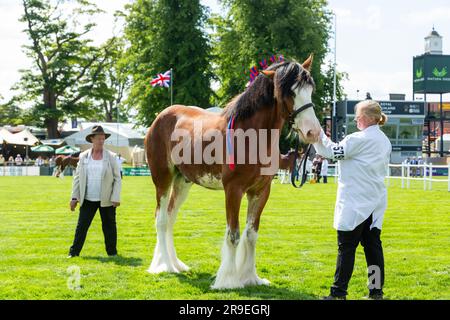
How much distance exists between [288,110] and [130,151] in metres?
50.0

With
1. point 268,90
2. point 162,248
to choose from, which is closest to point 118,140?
point 162,248

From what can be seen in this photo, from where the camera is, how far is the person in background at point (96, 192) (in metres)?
8.53

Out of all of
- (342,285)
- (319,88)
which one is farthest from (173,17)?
(342,285)

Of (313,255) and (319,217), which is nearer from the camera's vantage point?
(313,255)

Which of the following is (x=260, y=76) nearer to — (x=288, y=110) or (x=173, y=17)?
(x=288, y=110)

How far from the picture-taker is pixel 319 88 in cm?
4262

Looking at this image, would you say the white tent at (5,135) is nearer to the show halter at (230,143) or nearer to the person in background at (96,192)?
the person in background at (96,192)

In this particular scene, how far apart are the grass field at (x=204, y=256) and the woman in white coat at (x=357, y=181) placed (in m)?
0.71

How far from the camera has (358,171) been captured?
5.42 metres

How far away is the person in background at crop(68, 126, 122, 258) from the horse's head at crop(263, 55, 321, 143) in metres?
3.60

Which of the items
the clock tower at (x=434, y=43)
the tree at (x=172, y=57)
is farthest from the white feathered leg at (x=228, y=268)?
the clock tower at (x=434, y=43)

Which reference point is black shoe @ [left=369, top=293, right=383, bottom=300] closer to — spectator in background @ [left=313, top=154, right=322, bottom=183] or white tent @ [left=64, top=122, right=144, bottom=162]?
spectator in background @ [left=313, top=154, right=322, bottom=183]

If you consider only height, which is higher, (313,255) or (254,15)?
(254,15)
